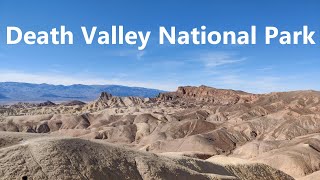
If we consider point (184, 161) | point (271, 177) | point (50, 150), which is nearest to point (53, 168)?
point (50, 150)

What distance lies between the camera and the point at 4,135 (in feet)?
96.4

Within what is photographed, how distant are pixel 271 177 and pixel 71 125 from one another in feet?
312

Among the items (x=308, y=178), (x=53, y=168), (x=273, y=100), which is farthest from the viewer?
(x=273, y=100)

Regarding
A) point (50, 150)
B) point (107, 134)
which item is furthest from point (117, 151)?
point (107, 134)

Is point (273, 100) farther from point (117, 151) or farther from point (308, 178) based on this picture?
point (117, 151)

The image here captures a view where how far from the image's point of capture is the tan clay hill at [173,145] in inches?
1099

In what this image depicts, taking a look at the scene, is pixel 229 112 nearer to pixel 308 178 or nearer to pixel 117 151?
pixel 308 178

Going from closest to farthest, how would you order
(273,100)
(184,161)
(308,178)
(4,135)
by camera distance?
1. (4,135)
2. (184,161)
3. (308,178)
4. (273,100)

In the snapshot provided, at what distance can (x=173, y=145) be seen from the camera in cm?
9031

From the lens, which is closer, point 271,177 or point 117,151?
point 117,151

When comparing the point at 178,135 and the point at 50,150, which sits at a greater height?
the point at 50,150

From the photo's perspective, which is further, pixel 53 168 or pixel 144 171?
pixel 144 171

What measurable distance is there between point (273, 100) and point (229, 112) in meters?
25.4

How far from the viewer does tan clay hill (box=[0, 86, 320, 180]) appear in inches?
1099
